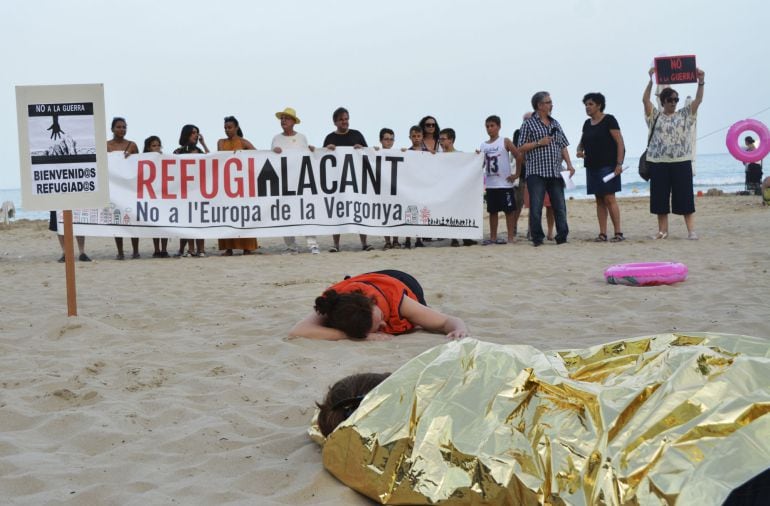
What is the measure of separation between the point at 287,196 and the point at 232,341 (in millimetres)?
6338

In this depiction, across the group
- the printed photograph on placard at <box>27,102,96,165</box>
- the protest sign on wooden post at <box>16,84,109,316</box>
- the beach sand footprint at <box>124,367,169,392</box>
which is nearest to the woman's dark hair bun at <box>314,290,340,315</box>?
the beach sand footprint at <box>124,367,169,392</box>

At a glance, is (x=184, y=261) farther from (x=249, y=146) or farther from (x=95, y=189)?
(x=95, y=189)

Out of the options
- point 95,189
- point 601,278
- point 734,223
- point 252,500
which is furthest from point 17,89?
point 734,223

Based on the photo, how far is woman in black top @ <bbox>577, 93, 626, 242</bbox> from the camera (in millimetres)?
11109

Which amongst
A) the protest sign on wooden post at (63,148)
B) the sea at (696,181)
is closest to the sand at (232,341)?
the protest sign on wooden post at (63,148)

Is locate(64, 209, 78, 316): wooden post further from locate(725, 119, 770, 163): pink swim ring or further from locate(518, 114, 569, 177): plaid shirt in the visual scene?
locate(725, 119, 770, 163): pink swim ring

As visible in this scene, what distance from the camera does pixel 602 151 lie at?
11180mm

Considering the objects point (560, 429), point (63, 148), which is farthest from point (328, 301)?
point (560, 429)

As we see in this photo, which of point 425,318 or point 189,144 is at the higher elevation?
point 189,144

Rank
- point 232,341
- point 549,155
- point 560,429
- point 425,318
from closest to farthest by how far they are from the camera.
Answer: point 560,429 < point 425,318 < point 232,341 < point 549,155

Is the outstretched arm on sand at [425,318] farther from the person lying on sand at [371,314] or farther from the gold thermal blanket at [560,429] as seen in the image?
the gold thermal blanket at [560,429]

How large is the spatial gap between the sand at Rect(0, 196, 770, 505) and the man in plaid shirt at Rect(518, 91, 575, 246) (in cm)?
45

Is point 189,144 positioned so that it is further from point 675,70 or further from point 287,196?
point 675,70

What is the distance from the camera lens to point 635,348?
3191 mm
